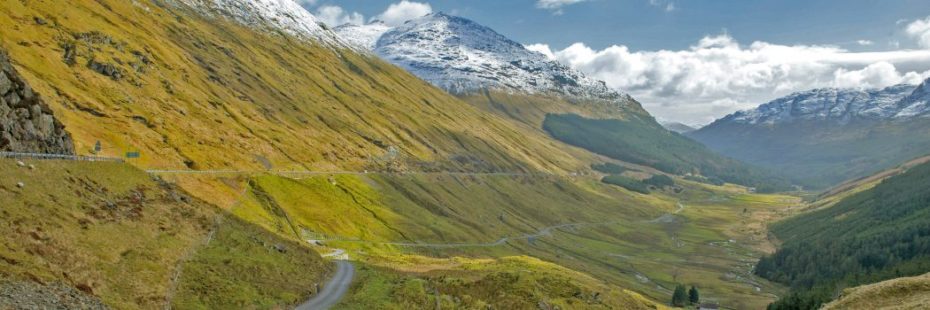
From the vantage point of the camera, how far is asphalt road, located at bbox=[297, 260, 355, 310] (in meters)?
77.7

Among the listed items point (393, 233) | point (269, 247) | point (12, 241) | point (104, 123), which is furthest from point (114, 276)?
point (393, 233)

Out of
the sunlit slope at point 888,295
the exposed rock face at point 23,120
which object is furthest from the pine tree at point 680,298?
the exposed rock face at point 23,120

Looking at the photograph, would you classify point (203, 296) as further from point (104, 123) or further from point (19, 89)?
point (104, 123)

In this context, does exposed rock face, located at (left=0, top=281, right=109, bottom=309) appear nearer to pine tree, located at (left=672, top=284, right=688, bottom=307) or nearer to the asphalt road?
the asphalt road

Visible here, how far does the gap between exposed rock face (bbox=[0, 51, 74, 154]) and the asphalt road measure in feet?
143

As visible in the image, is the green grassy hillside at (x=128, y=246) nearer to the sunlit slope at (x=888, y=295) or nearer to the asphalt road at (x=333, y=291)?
the asphalt road at (x=333, y=291)

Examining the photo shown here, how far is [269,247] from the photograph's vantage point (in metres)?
93.3

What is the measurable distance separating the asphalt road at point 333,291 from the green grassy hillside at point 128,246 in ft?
5.63

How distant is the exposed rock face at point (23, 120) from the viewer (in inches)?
3435

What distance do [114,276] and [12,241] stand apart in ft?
29.8

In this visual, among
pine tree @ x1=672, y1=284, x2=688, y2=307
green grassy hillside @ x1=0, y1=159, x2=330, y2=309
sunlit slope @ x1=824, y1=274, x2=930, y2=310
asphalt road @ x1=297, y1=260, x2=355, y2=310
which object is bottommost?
asphalt road @ x1=297, y1=260, x2=355, y2=310

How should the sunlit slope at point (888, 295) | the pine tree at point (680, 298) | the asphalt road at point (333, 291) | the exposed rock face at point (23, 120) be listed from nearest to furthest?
the sunlit slope at point (888, 295), the asphalt road at point (333, 291), the exposed rock face at point (23, 120), the pine tree at point (680, 298)

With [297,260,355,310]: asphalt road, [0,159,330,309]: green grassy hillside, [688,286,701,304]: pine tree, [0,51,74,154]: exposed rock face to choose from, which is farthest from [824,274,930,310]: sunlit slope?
[688,286,701,304]: pine tree

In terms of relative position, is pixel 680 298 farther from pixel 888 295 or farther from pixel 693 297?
pixel 888 295
